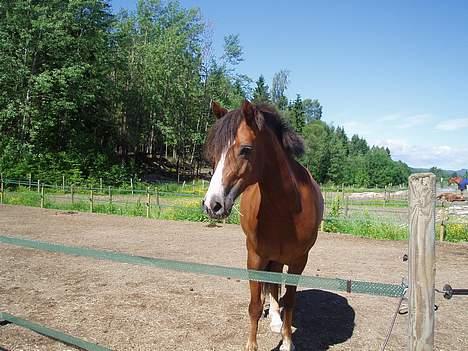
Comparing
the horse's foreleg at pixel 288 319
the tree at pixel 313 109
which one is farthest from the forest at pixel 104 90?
the tree at pixel 313 109

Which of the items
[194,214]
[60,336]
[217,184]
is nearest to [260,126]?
[217,184]

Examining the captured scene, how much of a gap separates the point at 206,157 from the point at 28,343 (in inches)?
101

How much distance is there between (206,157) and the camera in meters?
2.90

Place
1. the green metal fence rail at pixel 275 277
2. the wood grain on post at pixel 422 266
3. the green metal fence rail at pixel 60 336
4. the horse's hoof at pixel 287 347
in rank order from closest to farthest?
1. the wood grain on post at pixel 422 266
2. the green metal fence rail at pixel 275 277
3. the green metal fence rail at pixel 60 336
4. the horse's hoof at pixel 287 347

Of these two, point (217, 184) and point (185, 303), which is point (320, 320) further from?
point (217, 184)

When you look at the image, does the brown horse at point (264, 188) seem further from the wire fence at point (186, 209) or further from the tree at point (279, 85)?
the tree at point (279, 85)

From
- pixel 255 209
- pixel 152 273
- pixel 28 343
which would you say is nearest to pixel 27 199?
pixel 152 273

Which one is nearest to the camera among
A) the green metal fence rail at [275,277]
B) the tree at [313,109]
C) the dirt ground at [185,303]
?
the green metal fence rail at [275,277]

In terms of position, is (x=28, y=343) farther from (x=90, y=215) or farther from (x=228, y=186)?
(x=90, y=215)

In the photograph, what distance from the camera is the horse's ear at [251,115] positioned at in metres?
2.66

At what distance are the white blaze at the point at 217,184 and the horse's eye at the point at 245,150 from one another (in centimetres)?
12

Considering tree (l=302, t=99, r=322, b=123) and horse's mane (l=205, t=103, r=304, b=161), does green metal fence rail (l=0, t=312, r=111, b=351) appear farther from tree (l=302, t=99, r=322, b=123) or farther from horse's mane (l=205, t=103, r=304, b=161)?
tree (l=302, t=99, r=322, b=123)

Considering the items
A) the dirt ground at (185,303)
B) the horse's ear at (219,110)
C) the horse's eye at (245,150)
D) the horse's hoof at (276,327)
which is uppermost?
the horse's ear at (219,110)

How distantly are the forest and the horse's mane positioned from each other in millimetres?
14229
